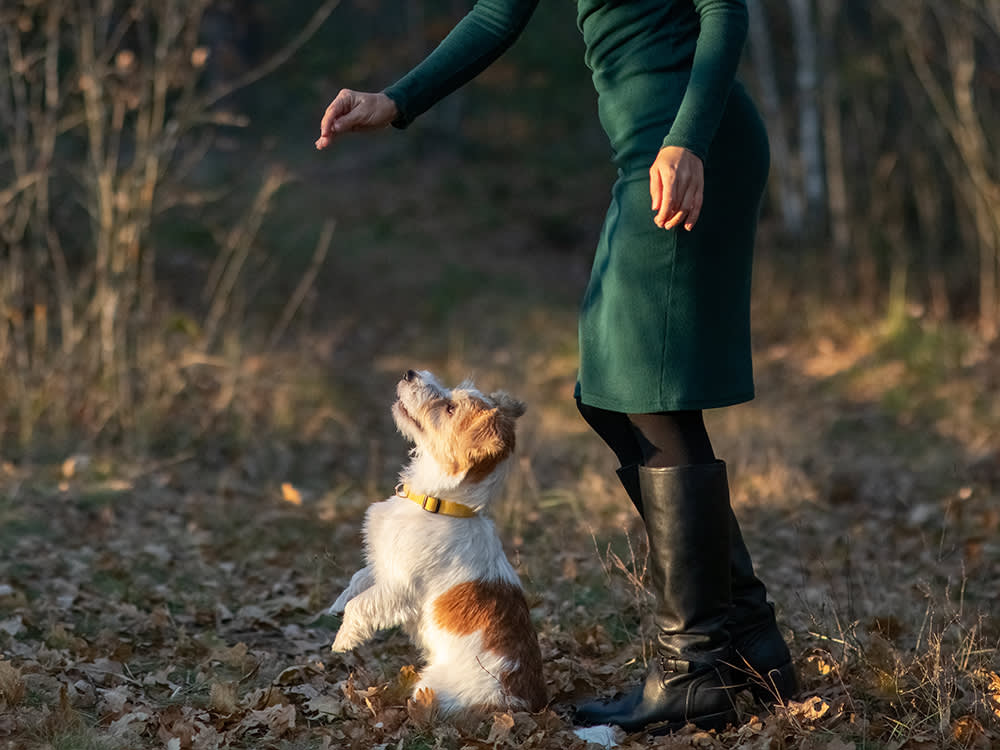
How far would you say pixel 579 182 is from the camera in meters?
21.0

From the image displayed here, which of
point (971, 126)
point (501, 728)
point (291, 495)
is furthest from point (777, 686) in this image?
point (971, 126)

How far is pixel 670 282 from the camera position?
294 cm

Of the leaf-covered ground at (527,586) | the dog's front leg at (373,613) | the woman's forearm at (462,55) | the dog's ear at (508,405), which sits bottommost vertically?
the leaf-covered ground at (527,586)

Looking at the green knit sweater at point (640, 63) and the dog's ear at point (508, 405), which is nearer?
the green knit sweater at point (640, 63)

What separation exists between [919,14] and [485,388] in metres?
5.44

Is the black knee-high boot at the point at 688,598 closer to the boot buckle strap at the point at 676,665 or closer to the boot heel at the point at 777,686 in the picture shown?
the boot buckle strap at the point at 676,665

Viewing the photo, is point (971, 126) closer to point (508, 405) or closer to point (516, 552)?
point (516, 552)

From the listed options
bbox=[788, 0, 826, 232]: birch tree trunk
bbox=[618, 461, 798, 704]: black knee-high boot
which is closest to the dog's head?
bbox=[618, 461, 798, 704]: black knee-high boot

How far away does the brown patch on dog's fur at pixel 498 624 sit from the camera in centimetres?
320

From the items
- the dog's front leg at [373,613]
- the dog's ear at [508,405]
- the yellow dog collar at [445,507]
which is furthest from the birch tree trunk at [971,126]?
the dog's front leg at [373,613]

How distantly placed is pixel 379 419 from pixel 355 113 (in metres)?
6.41

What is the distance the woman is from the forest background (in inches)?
14.1

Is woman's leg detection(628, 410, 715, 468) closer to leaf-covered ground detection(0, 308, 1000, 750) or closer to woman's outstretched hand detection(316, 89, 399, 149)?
leaf-covered ground detection(0, 308, 1000, 750)

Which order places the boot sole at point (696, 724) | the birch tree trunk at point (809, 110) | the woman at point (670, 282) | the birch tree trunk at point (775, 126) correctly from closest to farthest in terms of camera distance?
1. the woman at point (670, 282)
2. the boot sole at point (696, 724)
3. the birch tree trunk at point (809, 110)
4. the birch tree trunk at point (775, 126)
